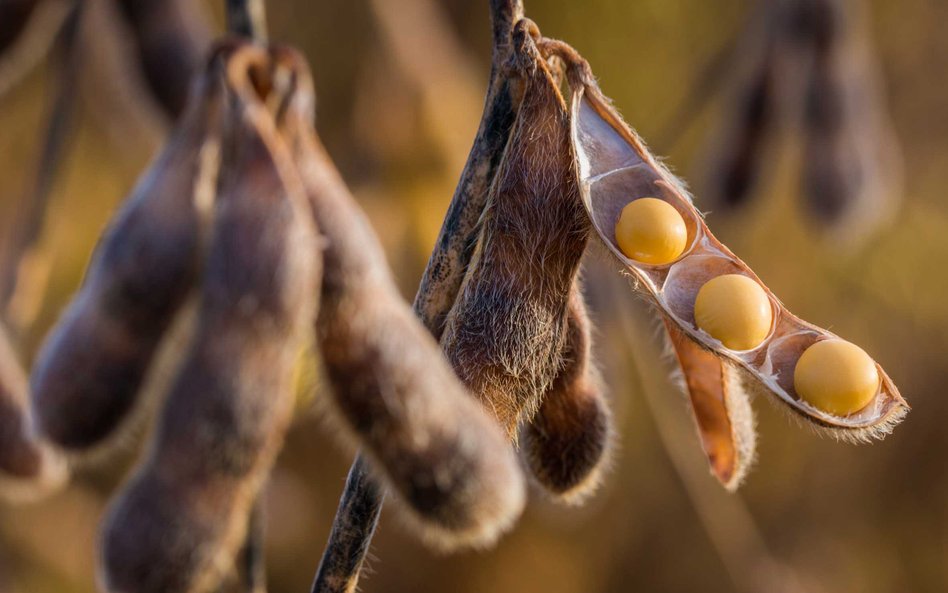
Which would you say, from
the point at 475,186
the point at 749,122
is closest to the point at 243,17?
the point at 475,186

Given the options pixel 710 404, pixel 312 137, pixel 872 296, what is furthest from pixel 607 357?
pixel 872 296

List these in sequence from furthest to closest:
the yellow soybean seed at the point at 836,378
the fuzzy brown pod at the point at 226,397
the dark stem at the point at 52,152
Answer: the dark stem at the point at 52,152
the yellow soybean seed at the point at 836,378
the fuzzy brown pod at the point at 226,397

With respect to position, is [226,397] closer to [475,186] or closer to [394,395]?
[394,395]

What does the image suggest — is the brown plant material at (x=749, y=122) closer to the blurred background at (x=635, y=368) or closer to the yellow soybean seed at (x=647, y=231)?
the blurred background at (x=635, y=368)

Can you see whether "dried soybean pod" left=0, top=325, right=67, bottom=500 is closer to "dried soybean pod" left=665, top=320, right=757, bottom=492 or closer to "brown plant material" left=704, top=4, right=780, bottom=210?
"dried soybean pod" left=665, top=320, right=757, bottom=492

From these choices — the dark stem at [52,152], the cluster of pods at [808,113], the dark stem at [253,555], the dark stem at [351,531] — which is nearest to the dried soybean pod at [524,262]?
the dark stem at [351,531]

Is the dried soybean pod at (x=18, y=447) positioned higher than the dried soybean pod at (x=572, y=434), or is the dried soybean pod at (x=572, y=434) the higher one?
the dried soybean pod at (x=572, y=434)

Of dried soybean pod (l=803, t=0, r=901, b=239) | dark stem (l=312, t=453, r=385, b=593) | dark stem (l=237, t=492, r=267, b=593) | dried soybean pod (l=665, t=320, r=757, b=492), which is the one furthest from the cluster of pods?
dark stem (l=312, t=453, r=385, b=593)

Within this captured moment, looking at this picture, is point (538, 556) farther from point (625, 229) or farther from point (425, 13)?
point (625, 229)
